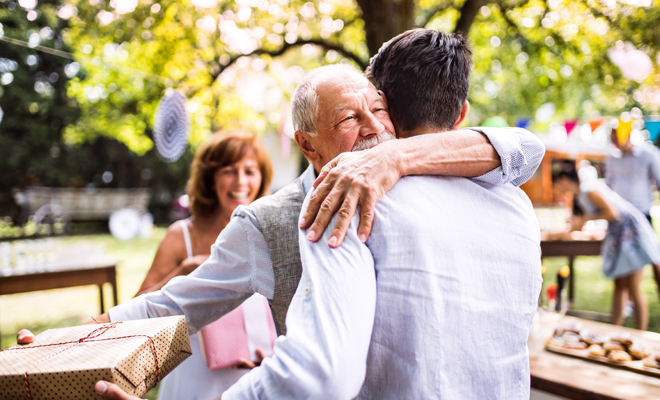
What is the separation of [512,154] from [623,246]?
4169 mm

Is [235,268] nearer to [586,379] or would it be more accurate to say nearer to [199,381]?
[199,381]

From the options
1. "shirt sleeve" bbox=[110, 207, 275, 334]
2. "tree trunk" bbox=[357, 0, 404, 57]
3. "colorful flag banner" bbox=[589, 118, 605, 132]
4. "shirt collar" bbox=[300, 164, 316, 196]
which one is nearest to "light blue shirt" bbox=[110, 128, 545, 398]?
"shirt sleeve" bbox=[110, 207, 275, 334]

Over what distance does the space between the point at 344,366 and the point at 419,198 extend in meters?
0.39

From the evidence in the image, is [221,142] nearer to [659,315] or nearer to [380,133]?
[380,133]

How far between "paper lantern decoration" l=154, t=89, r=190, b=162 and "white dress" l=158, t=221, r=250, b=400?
11.9 ft

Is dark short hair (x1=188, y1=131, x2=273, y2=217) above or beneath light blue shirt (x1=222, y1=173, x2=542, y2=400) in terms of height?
above

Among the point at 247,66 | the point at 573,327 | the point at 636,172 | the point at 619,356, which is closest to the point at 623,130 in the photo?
the point at 636,172

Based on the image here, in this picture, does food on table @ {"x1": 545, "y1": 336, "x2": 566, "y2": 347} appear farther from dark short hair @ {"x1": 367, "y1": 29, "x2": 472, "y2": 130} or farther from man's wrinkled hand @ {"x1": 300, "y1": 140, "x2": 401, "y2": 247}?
man's wrinkled hand @ {"x1": 300, "y1": 140, "x2": 401, "y2": 247}

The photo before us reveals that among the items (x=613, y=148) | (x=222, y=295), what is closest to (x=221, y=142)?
(x=222, y=295)

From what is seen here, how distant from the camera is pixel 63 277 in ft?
14.0

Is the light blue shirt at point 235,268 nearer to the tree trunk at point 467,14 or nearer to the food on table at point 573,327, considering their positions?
the food on table at point 573,327

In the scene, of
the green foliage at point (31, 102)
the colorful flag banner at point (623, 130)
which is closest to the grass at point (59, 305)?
the colorful flag banner at point (623, 130)

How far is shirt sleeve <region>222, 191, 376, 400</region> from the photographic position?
73 centimetres

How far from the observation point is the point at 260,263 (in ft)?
3.68
